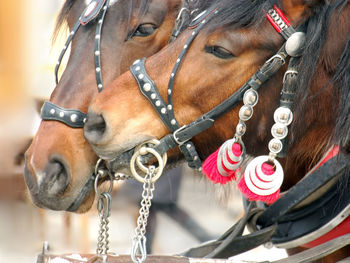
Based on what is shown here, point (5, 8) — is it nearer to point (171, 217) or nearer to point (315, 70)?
point (171, 217)

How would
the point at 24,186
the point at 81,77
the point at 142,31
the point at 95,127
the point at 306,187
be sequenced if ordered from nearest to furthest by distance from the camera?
the point at 95,127, the point at 306,187, the point at 81,77, the point at 142,31, the point at 24,186

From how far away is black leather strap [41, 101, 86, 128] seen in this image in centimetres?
176

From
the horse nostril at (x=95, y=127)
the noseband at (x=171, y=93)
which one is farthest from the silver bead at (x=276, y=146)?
the horse nostril at (x=95, y=127)

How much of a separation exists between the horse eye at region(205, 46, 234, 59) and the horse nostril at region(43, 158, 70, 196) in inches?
19.8

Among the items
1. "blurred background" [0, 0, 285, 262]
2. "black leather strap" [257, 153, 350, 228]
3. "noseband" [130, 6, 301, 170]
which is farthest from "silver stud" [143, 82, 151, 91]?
"blurred background" [0, 0, 285, 262]

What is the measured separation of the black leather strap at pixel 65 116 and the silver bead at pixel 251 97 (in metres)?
0.53

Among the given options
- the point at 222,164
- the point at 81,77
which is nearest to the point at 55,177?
the point at 81,77

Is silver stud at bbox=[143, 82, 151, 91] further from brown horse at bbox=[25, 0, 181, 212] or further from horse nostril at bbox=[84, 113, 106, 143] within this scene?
brown horse at bbox=[25, 0, 181, 212]

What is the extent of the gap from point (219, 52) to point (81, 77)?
1.79 feet

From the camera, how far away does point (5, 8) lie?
151 inches

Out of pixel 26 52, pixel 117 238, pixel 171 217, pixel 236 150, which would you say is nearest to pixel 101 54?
pixel 236 150

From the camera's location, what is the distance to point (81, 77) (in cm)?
188

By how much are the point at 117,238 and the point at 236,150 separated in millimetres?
2777

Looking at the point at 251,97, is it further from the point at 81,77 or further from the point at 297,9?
the point at 81,77
